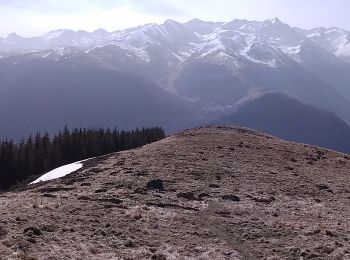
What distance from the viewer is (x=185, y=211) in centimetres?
3775

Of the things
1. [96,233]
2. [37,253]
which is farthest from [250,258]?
[37,253]

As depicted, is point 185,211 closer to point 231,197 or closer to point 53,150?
point 231,197

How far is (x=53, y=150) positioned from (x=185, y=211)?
78.9 meters

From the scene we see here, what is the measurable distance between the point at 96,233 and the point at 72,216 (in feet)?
12.3

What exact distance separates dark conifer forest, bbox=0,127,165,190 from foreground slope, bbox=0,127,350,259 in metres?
43.6

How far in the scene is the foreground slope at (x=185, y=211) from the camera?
27344mm

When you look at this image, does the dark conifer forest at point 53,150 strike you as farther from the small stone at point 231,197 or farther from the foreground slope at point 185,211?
the small stone at point 231,197

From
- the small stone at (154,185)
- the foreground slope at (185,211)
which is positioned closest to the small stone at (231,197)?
the foreground slope at (185,211)

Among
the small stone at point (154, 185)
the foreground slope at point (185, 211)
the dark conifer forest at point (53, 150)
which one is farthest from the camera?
the dark conifer forest at point (53, 150)

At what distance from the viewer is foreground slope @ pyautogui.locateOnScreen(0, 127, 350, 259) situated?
89.7 ft

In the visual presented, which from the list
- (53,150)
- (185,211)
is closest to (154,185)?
(185,211)

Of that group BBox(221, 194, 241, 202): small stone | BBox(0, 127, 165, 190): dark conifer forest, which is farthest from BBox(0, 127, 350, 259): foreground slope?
BBox(0, 127, 165, 190): dark conifer forest

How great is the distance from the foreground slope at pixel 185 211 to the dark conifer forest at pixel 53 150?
43.6 meters

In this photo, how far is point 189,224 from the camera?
1325 inches
